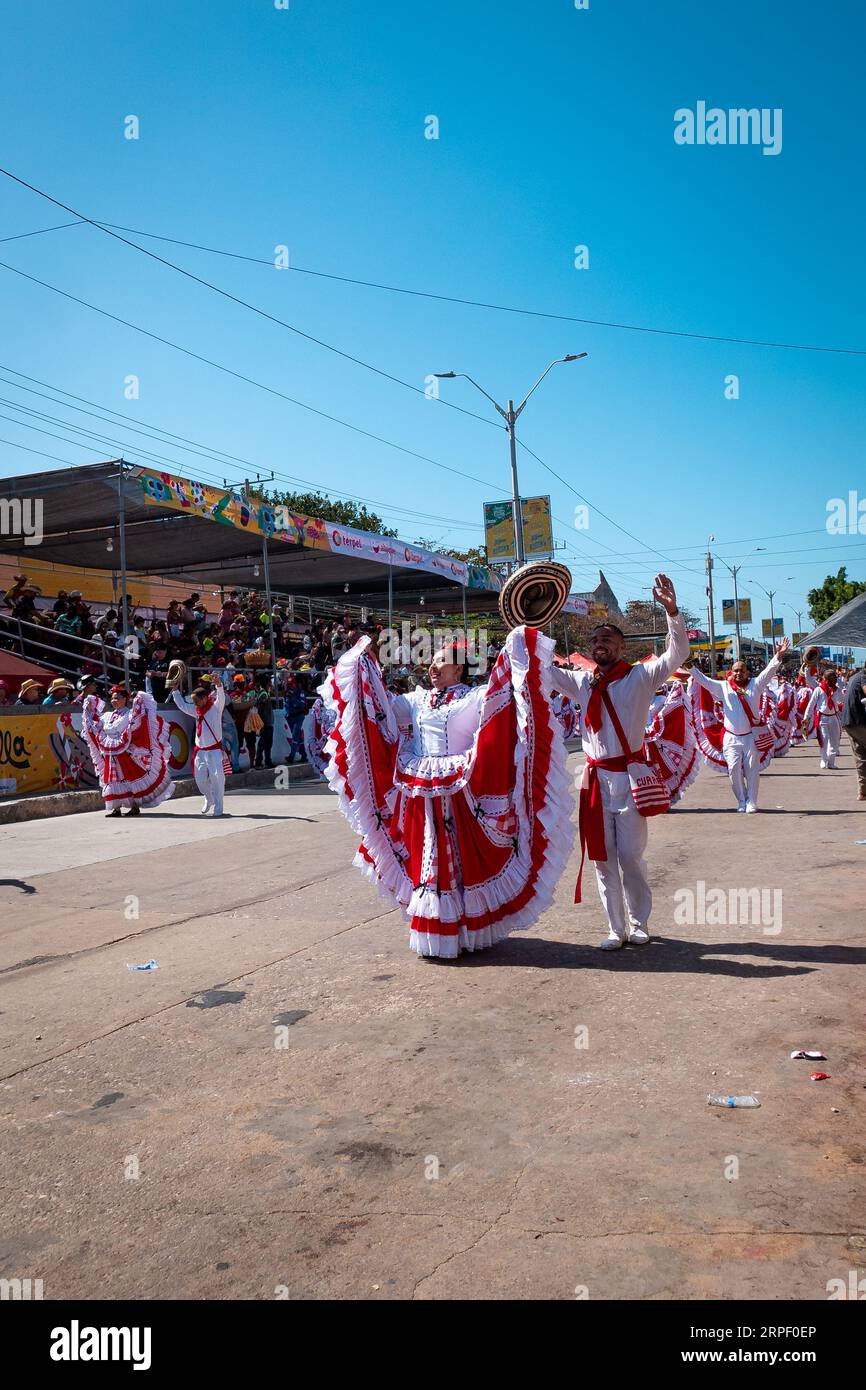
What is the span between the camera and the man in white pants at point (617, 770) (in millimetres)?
5988

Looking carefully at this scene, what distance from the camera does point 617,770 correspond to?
6086mm

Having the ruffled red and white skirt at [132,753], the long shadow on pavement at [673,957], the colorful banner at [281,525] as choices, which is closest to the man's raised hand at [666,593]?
the long shadow on pavement at [673,957]

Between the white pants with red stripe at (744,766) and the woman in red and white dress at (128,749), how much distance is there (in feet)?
25.5

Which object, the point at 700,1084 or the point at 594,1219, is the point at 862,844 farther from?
the point at 594,1219

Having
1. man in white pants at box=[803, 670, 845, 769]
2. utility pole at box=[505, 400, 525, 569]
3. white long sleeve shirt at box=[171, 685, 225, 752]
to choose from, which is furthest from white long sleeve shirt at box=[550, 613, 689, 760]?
utility pole at box=[505, 400, 525, 569]

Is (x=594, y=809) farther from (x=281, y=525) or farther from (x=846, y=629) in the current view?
(x=281, y=525)

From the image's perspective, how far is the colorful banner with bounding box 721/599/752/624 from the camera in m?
70.9

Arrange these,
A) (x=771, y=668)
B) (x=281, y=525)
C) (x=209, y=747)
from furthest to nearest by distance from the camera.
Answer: (x=281, y=525) < (x=209, y=747) < (x=771, y=668)

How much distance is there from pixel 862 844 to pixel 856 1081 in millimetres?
6102

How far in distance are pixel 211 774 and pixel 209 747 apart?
0.38m

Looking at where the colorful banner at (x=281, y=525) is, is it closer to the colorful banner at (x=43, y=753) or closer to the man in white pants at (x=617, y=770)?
the colorful banner at (x=43, y=753)

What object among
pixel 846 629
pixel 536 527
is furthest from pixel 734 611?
pixel 846 629
